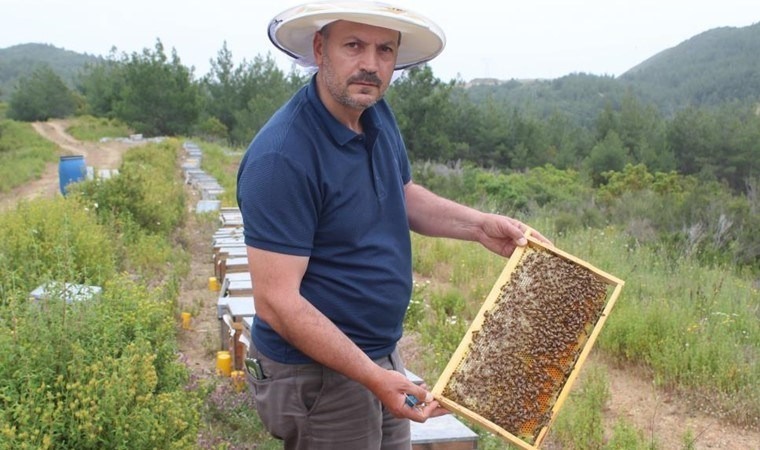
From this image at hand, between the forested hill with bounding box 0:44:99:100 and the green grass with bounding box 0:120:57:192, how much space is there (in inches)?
3676

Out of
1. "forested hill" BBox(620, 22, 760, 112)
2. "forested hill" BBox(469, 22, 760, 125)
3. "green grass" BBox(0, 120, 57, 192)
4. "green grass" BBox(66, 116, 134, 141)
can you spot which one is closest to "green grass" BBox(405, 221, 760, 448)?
"green grass" BBox(0, 120, 57, 192)

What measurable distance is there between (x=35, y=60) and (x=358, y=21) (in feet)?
578

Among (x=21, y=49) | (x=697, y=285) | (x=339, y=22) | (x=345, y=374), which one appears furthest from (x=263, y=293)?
(x=21, y=49)

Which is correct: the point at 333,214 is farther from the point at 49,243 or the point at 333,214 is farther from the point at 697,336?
the point at 697,336

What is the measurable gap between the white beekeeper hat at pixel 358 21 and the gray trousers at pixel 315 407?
1.18 m

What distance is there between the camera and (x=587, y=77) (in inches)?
5920

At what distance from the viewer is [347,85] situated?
2.35m

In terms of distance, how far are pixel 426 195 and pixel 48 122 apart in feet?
168

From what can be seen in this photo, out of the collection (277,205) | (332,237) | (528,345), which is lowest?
(528,345)

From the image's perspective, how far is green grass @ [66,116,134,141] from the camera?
1540 inches

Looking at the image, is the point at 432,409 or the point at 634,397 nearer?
the point at 432,409

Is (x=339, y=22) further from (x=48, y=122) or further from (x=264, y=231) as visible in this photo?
Answer: (x=48, y=122)

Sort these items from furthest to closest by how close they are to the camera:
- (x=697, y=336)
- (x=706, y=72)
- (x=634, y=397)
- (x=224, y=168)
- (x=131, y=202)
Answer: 1. (x=706, y=72)
2. (x=224, y=168)
3. (x=131, y=202)
4. (x=697, y=336)
5. (x=634, y=397)

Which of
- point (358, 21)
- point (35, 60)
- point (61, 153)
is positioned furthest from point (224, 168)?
point (35, 60)
